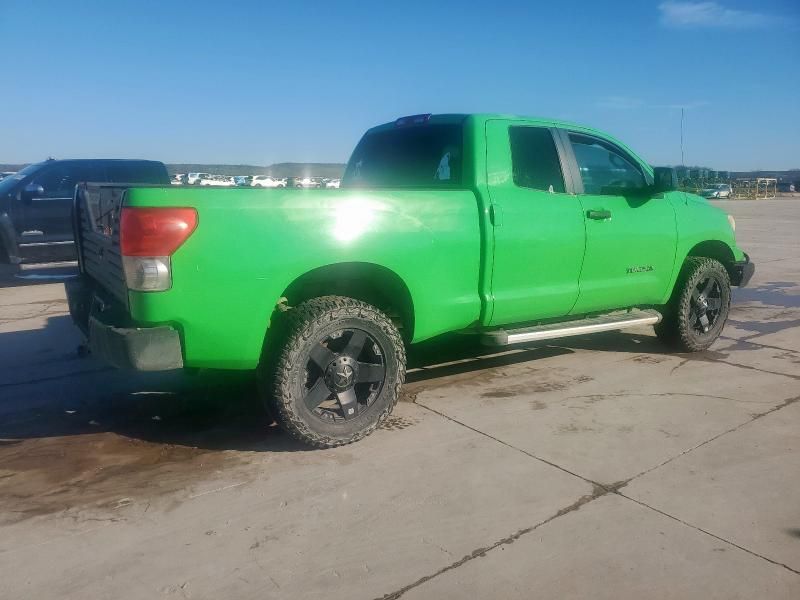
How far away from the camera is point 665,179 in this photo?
4.90m

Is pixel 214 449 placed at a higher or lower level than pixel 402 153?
lower

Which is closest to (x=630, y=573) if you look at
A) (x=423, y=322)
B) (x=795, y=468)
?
(x=795, y=468)

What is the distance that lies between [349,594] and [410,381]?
2.62 m

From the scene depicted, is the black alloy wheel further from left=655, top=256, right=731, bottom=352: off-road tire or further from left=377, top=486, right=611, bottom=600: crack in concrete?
left=655, top=256, right=731, bottom=352: off-road tire

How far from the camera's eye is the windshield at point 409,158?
14.9ft

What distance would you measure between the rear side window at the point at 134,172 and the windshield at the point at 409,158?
6054mm

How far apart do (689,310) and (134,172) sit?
8.65 m

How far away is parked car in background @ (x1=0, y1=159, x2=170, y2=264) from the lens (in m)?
10.3

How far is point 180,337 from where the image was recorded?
327 centimetres

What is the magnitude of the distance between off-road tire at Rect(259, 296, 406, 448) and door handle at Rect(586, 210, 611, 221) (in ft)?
5.98

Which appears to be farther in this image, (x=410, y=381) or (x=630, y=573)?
(x=410, y=381)

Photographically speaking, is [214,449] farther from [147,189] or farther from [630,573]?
[630,573]

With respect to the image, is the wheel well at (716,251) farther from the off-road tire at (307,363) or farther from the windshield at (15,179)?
the windshield at (15,179)

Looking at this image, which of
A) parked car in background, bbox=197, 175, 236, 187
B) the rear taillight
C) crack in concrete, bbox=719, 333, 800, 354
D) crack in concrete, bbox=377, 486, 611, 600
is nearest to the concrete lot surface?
crack in concrete, bbox=377, 486, 611, 600
